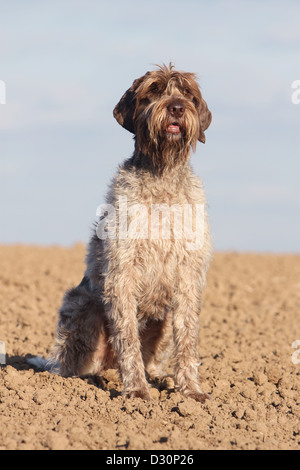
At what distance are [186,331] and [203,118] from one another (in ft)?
7.38

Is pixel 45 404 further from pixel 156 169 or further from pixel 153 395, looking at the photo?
pixel 156 169

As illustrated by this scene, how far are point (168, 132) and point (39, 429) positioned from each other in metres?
3.05

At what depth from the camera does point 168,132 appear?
678 cm

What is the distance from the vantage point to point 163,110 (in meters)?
6.64

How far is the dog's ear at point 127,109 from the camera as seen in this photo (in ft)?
23.2

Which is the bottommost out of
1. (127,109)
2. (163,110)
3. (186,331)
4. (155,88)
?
(186,331)

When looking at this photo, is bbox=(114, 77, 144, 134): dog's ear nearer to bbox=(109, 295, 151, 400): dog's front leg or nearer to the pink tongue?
the pink tongue

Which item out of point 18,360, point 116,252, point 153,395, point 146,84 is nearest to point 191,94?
point 146,84

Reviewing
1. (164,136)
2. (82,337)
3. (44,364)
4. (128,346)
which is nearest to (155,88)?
(164,136)

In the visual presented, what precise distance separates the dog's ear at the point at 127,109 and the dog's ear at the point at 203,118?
0.71 meters

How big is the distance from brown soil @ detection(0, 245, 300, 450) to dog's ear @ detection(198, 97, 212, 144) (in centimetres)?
271

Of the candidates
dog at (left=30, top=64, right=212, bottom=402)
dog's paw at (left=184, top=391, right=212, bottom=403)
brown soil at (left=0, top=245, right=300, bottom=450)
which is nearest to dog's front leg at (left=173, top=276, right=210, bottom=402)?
dog at (left=30, top=64, right=212, bottom=402)

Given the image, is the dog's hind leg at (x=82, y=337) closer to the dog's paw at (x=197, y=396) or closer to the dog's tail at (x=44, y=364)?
the dog's tail at (x=44, y=364)

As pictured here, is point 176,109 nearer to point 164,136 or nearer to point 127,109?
point 164,136
